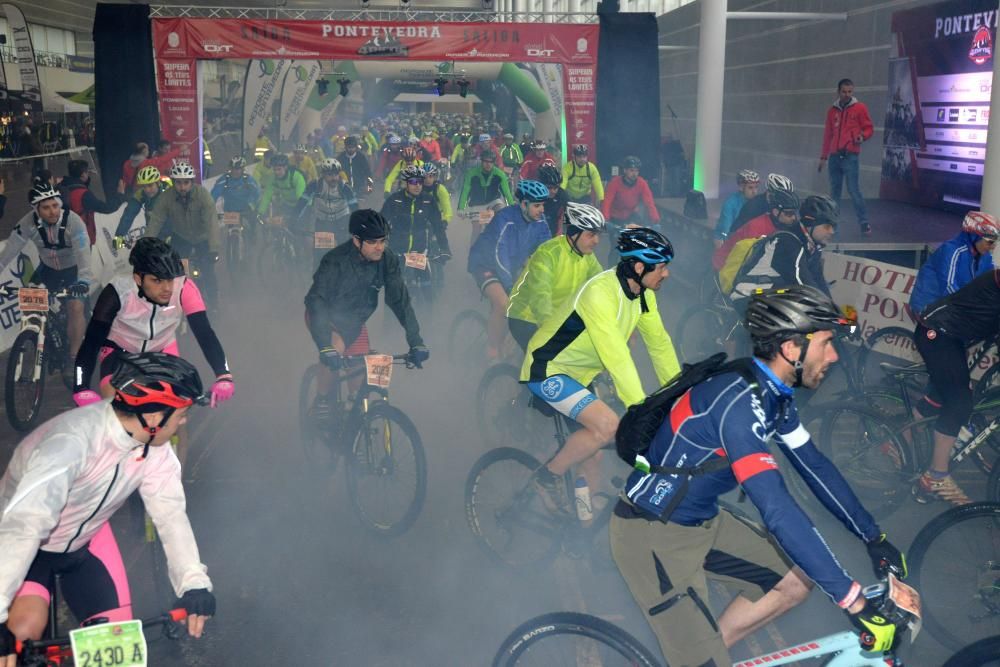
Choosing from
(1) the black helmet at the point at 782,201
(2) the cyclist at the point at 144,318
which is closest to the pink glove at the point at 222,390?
(2) the cyclist at the point at 144,318

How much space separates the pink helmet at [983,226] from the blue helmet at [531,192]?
13.7ft

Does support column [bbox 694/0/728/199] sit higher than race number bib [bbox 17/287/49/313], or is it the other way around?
support column [bbox 694/0/728/199]

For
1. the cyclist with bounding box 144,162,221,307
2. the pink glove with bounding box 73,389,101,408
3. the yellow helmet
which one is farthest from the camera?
the yellow helmet

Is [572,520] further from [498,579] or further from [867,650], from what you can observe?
[867,650]

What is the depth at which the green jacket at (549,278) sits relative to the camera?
8039 millimetres

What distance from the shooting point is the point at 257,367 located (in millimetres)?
11867

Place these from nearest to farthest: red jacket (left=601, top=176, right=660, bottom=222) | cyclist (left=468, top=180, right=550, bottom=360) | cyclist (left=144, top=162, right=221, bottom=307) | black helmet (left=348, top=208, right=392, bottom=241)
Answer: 1. black helmet (left=348, top=208, right=392, bottom=241)
2. cyclist (left=468, top=180, right=550, bottom=360)
3. cyclist (left=144, top=162, right=221, bottom=307)
4. red jacket (left=601, top=176, right=660, bottom=222)

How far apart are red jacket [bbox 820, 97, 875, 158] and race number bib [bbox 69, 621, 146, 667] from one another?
14.9 m

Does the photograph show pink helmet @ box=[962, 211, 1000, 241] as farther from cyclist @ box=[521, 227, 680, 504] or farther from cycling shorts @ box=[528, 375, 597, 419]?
cycling shorts @ box=[528, 375, 597, 419]

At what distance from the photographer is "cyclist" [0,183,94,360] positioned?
9773mm

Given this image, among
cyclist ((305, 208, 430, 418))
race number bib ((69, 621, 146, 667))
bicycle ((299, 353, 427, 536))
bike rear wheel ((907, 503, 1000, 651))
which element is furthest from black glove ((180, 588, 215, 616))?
cyclist ((305, 208, 430, 418))

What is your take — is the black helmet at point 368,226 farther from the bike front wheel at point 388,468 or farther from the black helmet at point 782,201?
the black helmet at point 782,201

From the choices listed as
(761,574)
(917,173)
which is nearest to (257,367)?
(761,574)

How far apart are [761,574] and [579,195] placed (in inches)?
519
